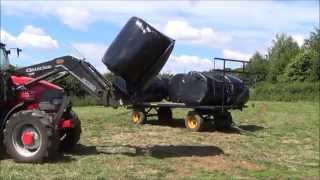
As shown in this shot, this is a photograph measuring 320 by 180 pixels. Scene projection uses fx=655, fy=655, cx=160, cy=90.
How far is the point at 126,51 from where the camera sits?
12.5 m

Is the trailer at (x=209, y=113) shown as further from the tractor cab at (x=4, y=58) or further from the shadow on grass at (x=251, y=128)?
the tractor cab at (x=4, y=58)

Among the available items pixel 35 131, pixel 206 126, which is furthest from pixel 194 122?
pixel 35 131

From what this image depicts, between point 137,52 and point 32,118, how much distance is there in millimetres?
2344

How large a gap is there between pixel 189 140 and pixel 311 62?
181ft

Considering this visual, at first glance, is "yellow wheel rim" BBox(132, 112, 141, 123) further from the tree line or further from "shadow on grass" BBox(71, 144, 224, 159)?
the tree line

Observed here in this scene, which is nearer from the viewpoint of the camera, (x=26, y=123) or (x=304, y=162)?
(x=26, y=123)

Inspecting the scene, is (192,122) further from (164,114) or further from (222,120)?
(164,114)

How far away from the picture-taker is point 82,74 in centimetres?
1313

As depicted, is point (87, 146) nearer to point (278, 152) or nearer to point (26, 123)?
point (26, 123)

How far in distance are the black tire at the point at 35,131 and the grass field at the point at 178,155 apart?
22cm

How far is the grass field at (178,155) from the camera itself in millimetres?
11484

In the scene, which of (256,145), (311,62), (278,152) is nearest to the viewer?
(278,152)

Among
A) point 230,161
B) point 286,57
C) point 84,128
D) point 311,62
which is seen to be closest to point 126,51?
point 230,161

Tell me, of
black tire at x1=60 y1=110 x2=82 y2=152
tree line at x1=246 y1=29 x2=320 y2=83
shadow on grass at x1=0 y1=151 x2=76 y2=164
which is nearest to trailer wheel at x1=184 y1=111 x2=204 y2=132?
black tire at x1=60 y1=110 x2=82 y2=152
